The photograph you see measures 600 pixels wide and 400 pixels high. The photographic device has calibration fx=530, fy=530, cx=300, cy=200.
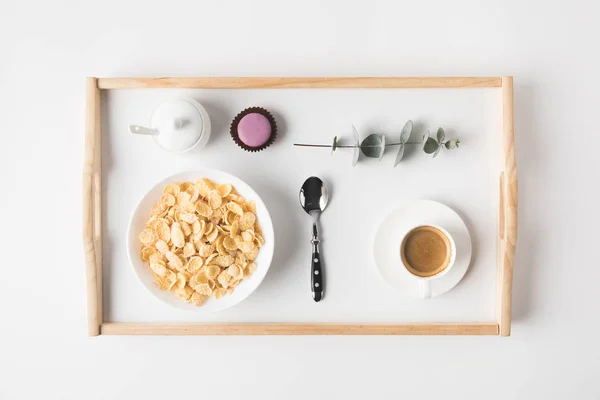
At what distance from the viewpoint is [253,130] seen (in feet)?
3.20

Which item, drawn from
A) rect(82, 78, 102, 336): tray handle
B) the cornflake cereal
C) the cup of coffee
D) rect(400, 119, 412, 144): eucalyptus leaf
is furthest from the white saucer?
rect(82, 78, 102, 336): tray handle

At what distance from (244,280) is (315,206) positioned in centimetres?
19

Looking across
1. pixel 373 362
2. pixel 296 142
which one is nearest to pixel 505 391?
pixel 373 362

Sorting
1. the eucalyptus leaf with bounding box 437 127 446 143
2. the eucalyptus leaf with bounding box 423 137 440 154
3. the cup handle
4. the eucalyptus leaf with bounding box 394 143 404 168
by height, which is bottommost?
the cup handle

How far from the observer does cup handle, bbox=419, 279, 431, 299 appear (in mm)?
954

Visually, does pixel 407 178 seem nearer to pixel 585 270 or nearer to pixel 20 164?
pixel 585 270

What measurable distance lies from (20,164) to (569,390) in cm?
118

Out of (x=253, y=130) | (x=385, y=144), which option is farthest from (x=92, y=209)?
(x=385, y=144)

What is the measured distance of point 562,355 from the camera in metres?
1.06

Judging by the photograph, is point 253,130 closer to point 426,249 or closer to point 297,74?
point 297,74

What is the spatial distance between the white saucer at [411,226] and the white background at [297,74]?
0.42 ft

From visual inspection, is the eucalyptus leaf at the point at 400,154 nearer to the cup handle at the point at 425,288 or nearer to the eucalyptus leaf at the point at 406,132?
the eucalyptus leaf at the point at 406,132

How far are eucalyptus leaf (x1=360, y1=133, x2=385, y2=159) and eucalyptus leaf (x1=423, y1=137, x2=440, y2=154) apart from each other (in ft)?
0.28

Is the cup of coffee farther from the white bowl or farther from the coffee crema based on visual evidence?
the white bowl
